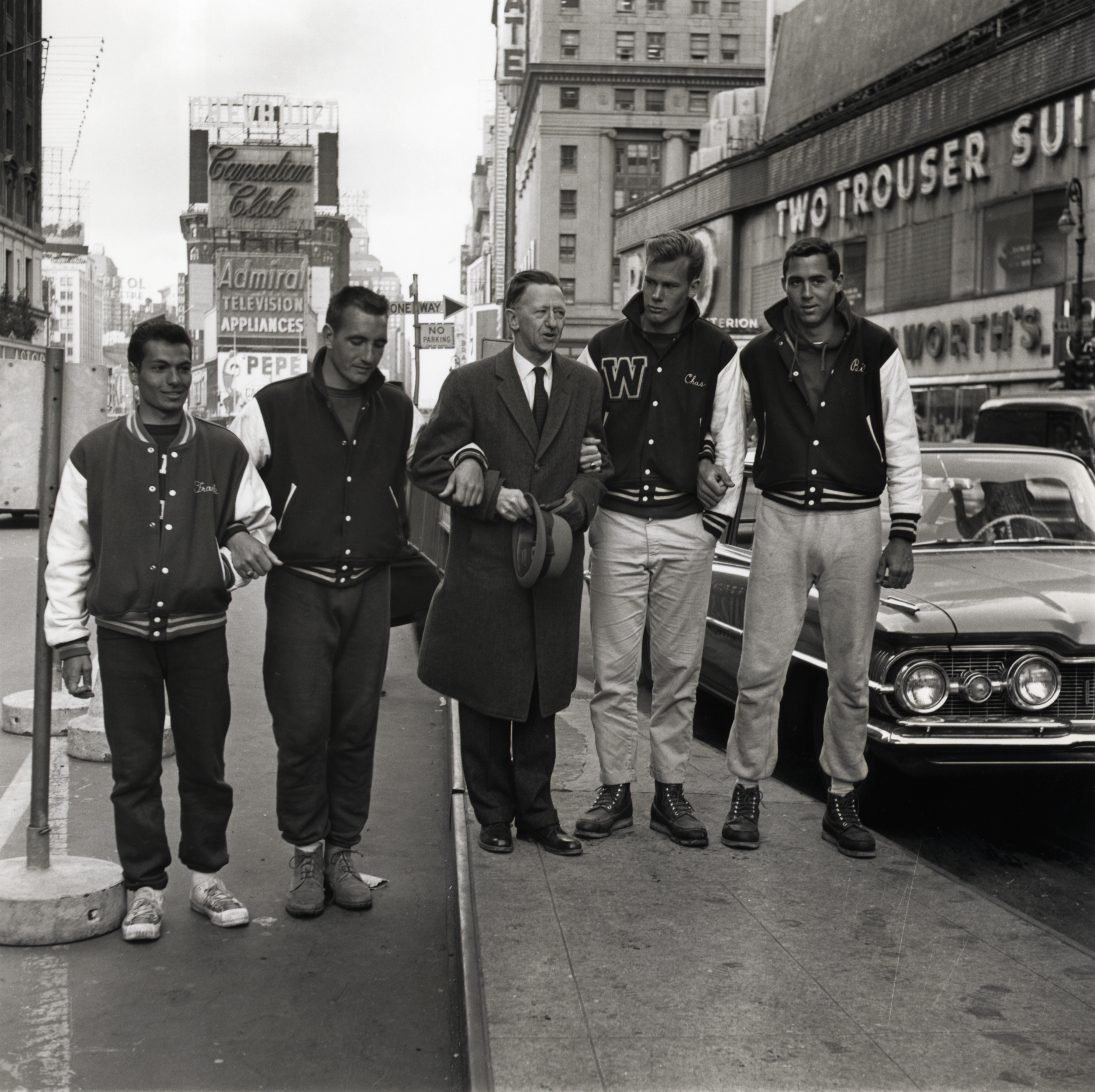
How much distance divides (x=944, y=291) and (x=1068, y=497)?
28.7 meters

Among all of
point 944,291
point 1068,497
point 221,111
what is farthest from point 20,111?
point 221,111

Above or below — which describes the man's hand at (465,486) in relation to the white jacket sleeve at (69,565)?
above

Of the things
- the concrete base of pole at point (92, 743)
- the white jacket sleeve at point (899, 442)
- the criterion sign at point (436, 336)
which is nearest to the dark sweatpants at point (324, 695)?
the white jacket sleeve at point (899, 442)

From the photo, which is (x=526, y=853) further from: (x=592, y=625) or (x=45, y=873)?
(x=45, y=873)

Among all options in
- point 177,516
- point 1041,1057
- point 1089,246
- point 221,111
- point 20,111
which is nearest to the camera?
point 1041,1057

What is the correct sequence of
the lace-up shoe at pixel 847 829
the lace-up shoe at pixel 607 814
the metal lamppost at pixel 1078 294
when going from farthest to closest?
the metal lamppost at pixel 1078 294 < the lace-up shoe at pixel 607 814 < the lace-up shoe at pixel 847 829

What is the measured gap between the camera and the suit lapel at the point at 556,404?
482 centimetres

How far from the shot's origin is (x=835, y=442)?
195 inches

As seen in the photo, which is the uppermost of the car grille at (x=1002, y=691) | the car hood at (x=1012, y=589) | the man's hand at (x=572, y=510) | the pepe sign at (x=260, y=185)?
the pepe sign at (x=260, y=185)

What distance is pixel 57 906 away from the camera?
4.39m

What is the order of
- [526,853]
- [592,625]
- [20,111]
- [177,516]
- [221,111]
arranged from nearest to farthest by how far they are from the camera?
1. [177,516]
2. [526,853]
3. [592,625]
4. [20,111]
5. [221,111]

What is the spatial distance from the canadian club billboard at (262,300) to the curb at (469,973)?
132103 millimetres

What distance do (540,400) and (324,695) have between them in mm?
1233

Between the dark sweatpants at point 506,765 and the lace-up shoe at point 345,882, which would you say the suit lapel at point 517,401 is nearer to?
the dark sweatpants at point 506,765
